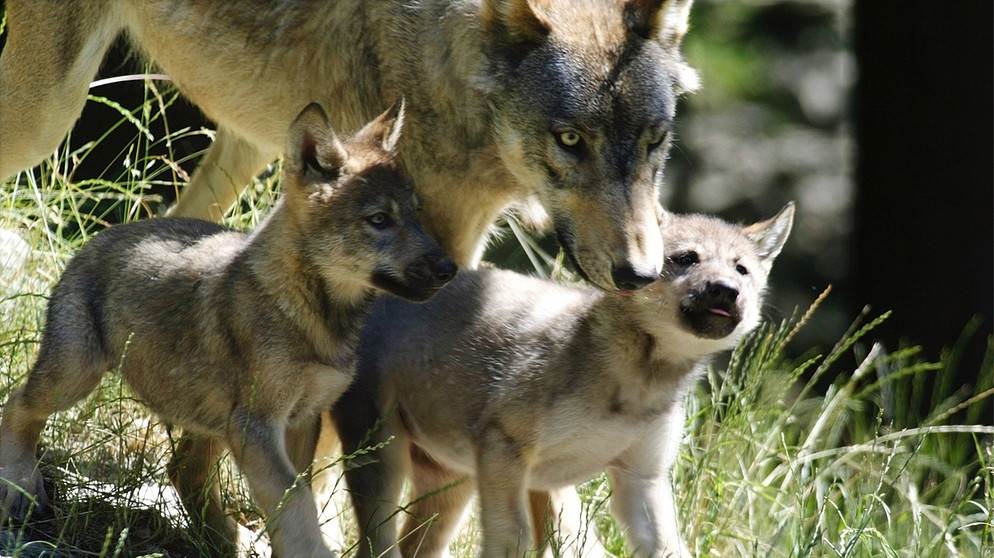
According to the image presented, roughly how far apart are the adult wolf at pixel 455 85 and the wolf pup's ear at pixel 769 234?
38 centimetres

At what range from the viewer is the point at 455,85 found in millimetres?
5035

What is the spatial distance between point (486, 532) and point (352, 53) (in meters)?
2.05

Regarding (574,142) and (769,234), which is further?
(769,234)

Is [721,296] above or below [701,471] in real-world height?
above

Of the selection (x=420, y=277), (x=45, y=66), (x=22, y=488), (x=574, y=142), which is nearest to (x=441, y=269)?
(x=420, y=277)

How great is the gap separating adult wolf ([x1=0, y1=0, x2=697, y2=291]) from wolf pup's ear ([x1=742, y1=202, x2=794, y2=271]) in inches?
15.1

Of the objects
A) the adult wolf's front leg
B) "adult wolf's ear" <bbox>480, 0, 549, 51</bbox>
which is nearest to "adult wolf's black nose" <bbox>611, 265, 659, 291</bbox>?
"adult wolf's ear" <bbox>480, 0, 549, 51</bbox>

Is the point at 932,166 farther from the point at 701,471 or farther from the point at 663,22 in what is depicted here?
the point at 663,22

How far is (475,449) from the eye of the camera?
14.7ft

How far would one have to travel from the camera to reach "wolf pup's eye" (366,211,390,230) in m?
4.32

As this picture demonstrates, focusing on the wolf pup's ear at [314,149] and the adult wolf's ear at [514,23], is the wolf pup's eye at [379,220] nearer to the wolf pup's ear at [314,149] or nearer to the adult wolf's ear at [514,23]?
the wolf pup's ear at [314,149]

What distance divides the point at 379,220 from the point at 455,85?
0.91 metres

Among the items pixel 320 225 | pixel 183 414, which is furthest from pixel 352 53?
pixel 183 414

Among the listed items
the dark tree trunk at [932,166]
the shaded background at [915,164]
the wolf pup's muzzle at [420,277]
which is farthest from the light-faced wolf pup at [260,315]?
the dark tree trunk at [932,166]
